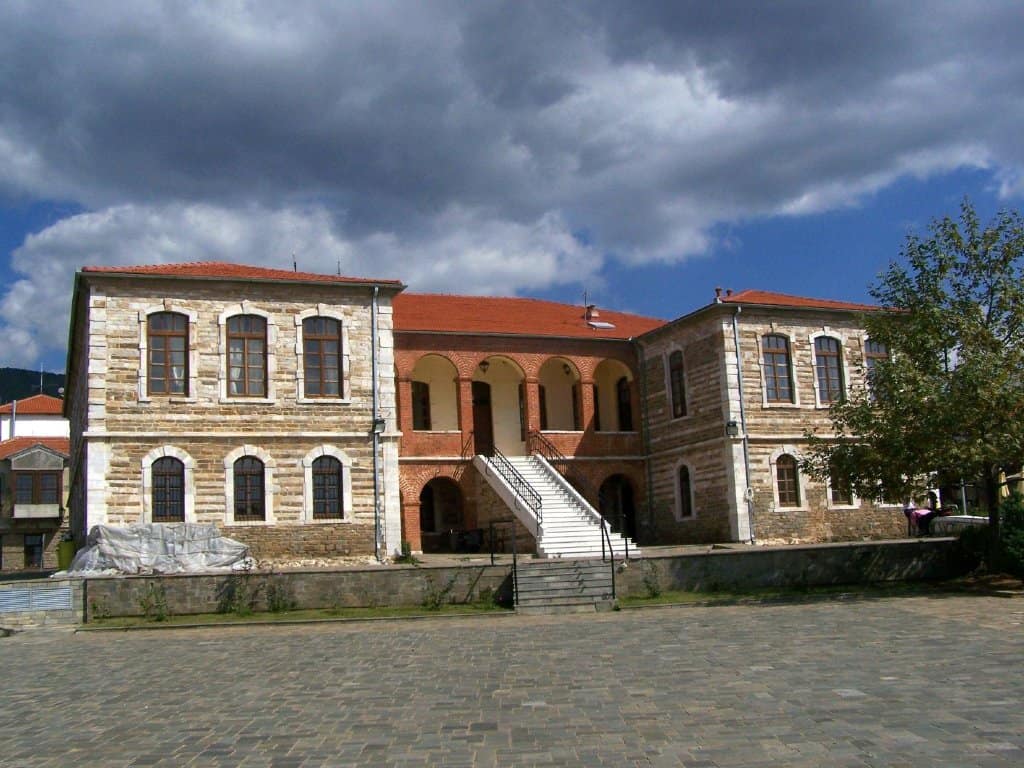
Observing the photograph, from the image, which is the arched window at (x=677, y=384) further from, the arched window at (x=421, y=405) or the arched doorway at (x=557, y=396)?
the arched window at (x=421, y=405)

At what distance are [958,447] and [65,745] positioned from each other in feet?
49.6

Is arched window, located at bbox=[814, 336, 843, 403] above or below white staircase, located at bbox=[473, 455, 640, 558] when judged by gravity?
above

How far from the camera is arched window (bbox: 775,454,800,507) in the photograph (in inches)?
1069

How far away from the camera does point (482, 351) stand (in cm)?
2991

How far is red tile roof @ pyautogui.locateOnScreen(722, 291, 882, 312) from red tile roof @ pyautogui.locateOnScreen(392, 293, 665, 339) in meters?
4.46

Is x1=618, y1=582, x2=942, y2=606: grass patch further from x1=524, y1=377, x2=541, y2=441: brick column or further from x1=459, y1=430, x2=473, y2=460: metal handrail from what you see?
x1=524, y1=377, x2=541, y2=441: brick column

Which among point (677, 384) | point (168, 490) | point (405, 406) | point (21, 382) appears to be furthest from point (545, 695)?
point (21, 382)

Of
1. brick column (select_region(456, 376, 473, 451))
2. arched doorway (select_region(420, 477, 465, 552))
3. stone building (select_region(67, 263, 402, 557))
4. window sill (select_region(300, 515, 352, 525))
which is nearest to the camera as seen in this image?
stone building (select_region(67, 263, 402, 557))

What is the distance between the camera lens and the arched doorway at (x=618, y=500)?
3122 cm

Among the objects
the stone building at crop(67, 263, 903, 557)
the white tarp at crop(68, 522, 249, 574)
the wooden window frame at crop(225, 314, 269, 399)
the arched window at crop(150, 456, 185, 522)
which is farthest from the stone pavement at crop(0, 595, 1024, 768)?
the wooden window frame at crop(225, 314, 269, 399)

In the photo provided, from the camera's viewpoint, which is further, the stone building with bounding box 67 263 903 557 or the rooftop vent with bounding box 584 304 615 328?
the rooftop vent with bounding box 584 304 615 328

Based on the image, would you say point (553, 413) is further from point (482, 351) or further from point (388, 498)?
point (388, 498)

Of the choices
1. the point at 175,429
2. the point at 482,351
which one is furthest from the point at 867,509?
the point at 175,429

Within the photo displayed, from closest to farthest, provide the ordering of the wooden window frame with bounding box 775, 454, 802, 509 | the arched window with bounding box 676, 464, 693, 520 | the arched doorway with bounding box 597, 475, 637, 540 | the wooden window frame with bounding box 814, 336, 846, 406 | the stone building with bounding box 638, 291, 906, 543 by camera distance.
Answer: the stone building with bounding box 638, 291, 906, 543 < the wooden window frame with bounding box 775, 454, 802, 509 < the wooden window frame with bounding box 814, 336, 846, 406 < the arched window with bounding box 676, 464, 693, 520 < the arched doorway with bounding box 597, 475, 637, 540
